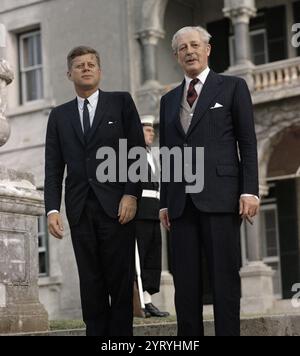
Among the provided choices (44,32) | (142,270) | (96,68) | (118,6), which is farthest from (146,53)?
(96,68)

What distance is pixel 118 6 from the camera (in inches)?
878

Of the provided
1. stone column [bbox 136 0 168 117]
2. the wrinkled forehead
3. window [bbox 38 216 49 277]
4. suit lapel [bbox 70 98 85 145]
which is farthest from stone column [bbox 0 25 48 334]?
window [bbox 38 216 49 277]

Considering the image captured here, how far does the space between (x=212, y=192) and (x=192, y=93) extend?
25.3 inches

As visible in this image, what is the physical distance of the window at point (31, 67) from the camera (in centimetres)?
2361

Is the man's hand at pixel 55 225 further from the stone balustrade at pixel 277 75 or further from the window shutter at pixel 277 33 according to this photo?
the window shutter at pixel 277 33

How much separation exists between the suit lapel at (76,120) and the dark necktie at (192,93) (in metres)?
0.68

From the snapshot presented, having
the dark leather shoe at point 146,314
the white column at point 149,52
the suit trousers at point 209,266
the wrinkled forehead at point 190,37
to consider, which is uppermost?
the white column at point 149,52

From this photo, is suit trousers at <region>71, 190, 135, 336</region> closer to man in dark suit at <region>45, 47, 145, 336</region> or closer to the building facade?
man in dark suit at <region>45, 47, 145, 336</region>

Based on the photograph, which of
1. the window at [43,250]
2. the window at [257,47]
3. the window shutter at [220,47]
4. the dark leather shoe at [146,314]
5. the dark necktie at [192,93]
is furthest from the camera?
the window at [43,250]

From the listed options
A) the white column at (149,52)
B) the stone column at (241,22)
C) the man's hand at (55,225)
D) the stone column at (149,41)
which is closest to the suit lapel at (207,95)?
the man's hand at (55,225)

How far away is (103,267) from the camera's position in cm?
604

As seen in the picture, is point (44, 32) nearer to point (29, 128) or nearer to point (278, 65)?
point (29, 128)

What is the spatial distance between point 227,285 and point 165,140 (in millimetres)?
947

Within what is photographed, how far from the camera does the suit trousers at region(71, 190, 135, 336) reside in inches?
235
